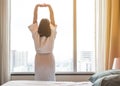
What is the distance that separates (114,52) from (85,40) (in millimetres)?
581

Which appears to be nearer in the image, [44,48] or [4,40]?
[44,48]

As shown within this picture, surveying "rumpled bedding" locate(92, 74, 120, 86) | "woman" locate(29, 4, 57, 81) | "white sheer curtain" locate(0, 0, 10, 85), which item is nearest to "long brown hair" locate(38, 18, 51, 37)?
"woman" locate(29, 4, 57, 81)

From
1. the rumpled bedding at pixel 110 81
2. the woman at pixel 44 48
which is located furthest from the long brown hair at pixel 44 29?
the rumpled bedding at pixel 110 81

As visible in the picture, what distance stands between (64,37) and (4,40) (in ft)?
3.17

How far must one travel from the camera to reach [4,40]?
381 cm

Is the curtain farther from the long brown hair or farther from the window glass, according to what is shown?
the long brown hair

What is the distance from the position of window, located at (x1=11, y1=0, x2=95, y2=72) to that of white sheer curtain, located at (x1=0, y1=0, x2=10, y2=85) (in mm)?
213

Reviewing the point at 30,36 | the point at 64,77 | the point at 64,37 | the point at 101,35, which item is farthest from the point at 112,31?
the point at 30,36

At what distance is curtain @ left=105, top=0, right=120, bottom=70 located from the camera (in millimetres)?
3660

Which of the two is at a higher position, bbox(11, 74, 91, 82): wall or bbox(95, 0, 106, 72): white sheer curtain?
bbox(95, 0, 106, 72): white sheer curtain

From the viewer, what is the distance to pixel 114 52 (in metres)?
3.67

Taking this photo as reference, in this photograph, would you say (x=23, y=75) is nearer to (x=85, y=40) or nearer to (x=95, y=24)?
(x=85, y=40)

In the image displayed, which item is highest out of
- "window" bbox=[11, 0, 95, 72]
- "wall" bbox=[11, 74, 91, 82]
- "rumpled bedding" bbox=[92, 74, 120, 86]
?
"window" bbox=[11, 0, 95, 72]

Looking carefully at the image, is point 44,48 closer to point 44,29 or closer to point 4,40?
point 44,29
